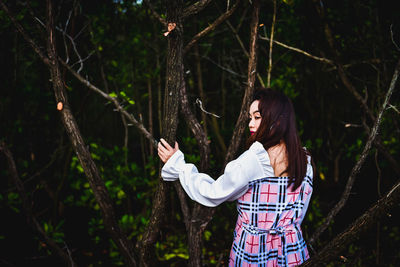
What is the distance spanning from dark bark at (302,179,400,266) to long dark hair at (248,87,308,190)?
1.16 ft

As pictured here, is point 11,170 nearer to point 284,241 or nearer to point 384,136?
point 284,241

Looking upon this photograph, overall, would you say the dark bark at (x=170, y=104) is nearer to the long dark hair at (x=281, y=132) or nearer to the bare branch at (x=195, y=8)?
the bare branch at (x=195, y=8)

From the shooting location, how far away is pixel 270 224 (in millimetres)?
1666

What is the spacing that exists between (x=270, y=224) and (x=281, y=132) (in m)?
0.51

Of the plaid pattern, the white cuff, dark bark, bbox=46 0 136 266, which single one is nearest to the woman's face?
the plaid pattern

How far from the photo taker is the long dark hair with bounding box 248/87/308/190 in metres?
1.59

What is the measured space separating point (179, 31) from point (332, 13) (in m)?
2.78

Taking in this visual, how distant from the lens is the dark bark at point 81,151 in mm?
1886

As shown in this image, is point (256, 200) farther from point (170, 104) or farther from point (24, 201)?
point (24, 201)

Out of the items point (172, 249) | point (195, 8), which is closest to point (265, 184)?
point (195, 8)

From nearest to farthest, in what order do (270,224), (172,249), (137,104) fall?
(270,224), (172,249), (137,104)

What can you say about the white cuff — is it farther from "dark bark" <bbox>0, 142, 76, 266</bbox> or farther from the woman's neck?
"dark bark" <bbox>0, 142, 76, 266</bbox>

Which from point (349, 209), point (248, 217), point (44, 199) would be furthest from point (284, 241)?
point (44, 199)

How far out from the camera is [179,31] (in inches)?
67.2
